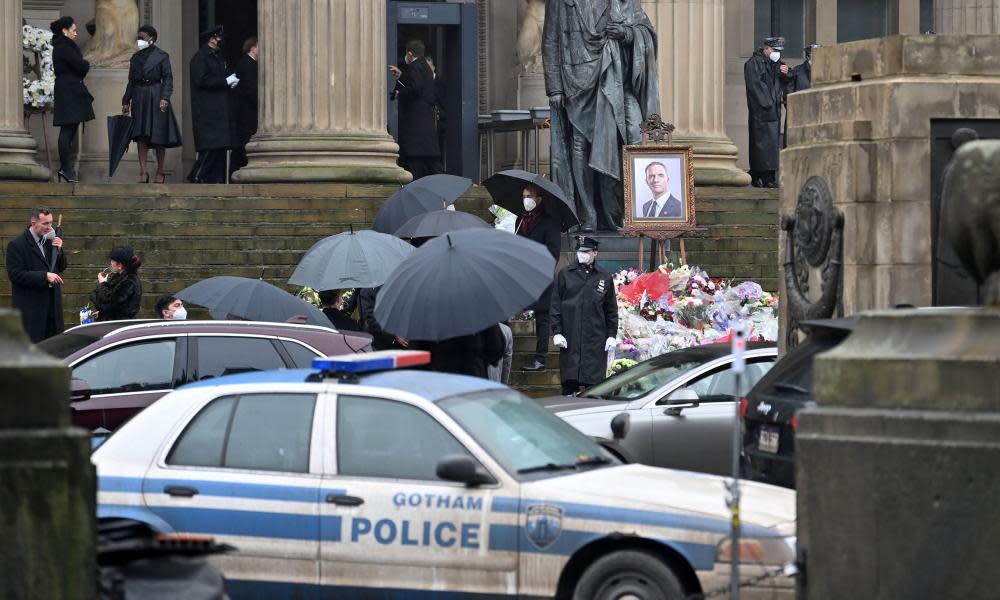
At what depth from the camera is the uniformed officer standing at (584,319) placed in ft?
55.8

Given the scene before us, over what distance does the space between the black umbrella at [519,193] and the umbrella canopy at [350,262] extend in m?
2.20

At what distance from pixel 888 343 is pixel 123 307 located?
9.47m

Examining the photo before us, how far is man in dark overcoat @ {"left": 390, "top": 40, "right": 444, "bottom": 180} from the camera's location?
84.6 feet

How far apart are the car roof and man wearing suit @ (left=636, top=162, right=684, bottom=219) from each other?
11.3 m

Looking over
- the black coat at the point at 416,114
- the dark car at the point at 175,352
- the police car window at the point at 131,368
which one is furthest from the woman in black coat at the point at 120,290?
the black coat at the point at 416,114

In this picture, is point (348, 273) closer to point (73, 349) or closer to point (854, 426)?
point (73, 349)

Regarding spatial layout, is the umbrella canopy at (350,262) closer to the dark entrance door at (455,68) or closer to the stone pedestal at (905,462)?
the stone pedestal at (905,462)

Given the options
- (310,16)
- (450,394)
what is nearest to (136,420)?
(450,394)

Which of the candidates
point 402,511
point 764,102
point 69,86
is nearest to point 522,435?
point 402,511

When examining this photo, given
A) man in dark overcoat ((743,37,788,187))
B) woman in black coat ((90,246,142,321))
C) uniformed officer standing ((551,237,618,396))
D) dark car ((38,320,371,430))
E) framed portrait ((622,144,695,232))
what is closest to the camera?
dark car ((38,320,371,430))

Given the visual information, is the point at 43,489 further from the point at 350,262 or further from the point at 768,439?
the point at 350,262

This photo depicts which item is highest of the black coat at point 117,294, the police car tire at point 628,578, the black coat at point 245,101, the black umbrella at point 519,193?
Answer: the black coat at point 245,101

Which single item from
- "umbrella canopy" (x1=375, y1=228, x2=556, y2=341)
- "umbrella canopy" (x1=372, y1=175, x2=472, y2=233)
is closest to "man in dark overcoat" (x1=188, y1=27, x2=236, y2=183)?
"umbrella canopy" (x1=372, y1=175, x2=472, y2=233)

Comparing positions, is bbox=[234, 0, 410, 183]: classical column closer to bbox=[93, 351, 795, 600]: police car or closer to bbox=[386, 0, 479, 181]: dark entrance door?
bbox=[386, 0, 479, 181]: dark entrance door
